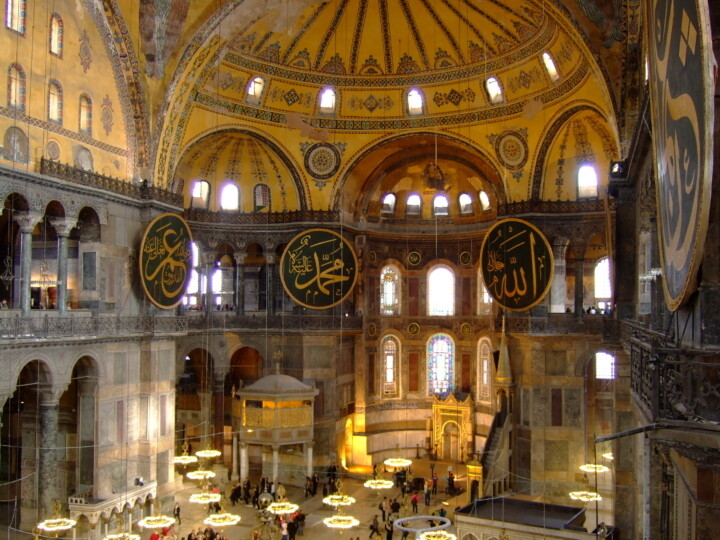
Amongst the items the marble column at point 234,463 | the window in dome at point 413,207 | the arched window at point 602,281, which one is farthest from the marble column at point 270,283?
the arched window at point 602,281

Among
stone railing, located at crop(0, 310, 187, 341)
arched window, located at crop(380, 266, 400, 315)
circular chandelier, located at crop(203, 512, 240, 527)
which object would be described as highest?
arched window, located at crop(380, 266, 400, 315)

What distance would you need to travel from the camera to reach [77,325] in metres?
15.5

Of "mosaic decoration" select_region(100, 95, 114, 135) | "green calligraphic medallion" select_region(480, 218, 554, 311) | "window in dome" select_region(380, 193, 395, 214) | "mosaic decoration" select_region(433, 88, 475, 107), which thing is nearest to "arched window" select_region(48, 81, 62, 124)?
"mosaic decoration" select_region(100, 95, 114, 135)

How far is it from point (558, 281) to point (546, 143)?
374 cm

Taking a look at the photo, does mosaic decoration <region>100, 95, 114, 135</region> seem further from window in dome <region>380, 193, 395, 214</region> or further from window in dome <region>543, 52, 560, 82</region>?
window in dome <region>543, 52, 560, 82</region>

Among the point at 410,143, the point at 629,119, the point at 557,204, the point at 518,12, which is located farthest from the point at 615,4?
the point at 410,143

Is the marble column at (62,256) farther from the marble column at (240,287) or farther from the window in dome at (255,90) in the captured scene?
the marble column at (240,287)

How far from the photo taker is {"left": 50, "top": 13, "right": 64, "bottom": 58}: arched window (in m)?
15.2

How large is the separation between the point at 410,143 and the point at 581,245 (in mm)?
5892

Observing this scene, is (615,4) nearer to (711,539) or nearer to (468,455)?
(711,539)

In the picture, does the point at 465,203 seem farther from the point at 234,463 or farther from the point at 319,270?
the point at 234,463

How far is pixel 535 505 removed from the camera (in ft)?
50.1

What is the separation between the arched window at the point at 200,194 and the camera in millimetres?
22141

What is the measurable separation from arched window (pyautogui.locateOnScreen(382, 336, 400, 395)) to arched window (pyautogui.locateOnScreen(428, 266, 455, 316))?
66.1 inches
